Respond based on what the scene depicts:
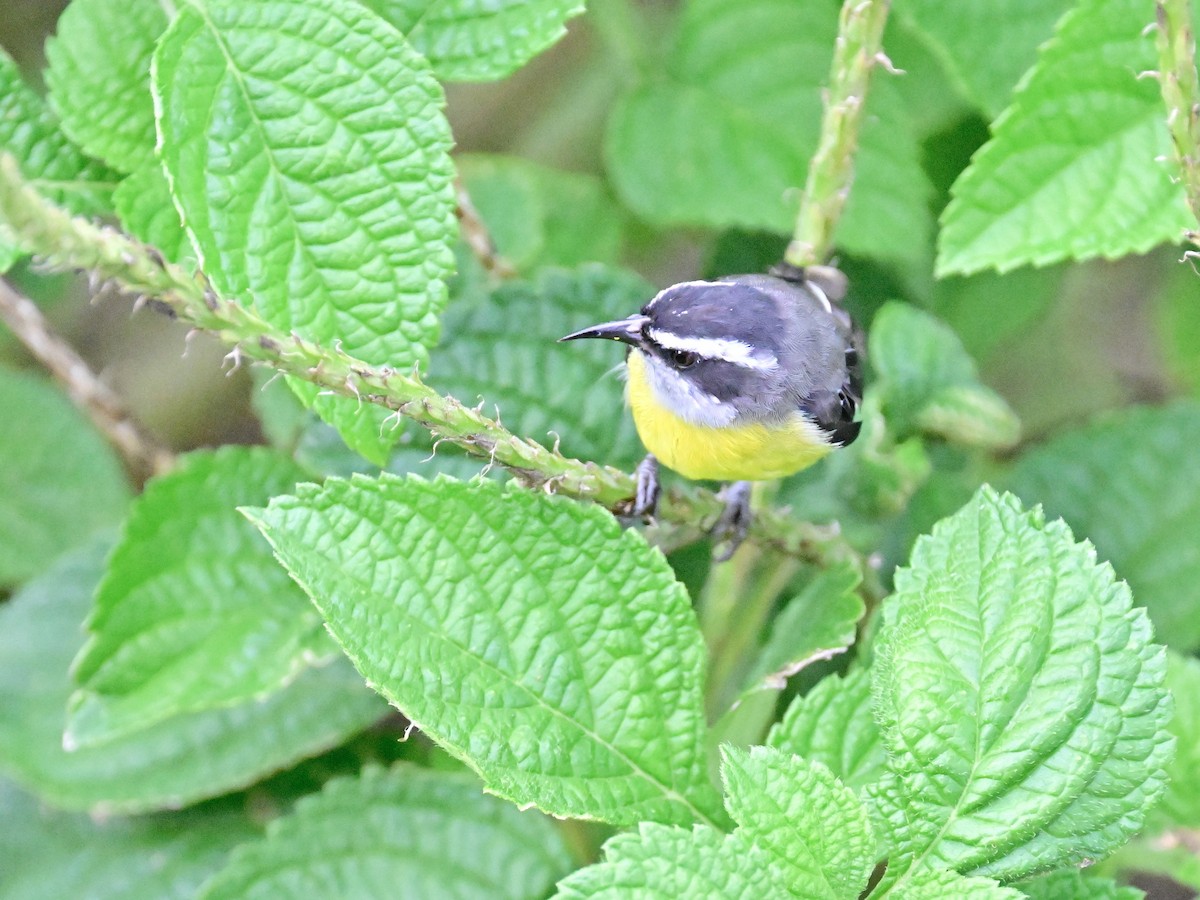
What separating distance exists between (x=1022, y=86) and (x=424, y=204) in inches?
35.5

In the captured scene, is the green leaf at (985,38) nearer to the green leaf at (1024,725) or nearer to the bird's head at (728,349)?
the bird's head at (728,349)

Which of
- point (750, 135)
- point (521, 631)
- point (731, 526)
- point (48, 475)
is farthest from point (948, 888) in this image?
point (48, 475)

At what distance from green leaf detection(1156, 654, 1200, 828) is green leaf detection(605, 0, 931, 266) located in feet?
3.31

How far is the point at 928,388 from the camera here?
1998 millimetres

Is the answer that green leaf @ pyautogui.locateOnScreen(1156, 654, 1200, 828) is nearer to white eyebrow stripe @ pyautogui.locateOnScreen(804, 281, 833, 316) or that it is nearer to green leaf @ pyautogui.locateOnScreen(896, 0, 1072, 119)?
white eyebrow stripe @ pyautogui.locateOnScreen(804, 281, 833, 316)

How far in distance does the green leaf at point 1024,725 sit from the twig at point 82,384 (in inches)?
59.1

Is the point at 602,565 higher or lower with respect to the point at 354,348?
lower

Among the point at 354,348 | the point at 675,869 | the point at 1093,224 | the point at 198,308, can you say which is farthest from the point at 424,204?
the point at 1093,224

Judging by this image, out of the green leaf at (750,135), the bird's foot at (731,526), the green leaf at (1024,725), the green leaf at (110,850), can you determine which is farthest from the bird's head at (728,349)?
the green leaf at (110,850)

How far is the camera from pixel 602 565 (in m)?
1.44

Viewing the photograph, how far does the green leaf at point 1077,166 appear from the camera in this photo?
1.68 m

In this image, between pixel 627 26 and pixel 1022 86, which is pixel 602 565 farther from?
pixel 627 26

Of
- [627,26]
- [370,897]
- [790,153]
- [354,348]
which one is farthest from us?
[627,26]

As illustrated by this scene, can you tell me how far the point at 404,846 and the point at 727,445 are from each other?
2.77 feet
